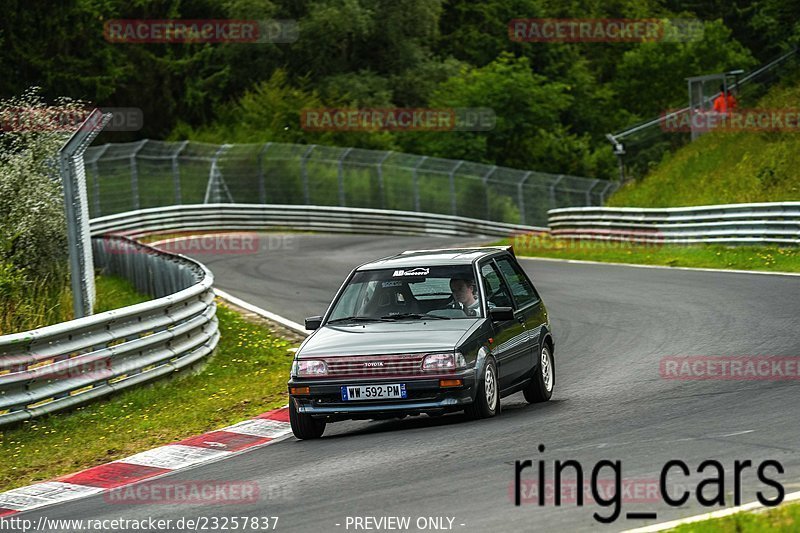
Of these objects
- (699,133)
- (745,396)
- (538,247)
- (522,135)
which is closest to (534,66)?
(522,135)

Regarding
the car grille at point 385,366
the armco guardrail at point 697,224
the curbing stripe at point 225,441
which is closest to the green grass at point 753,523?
the car grille at point 385,366

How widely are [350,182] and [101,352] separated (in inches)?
1443

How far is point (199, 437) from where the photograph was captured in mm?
11461

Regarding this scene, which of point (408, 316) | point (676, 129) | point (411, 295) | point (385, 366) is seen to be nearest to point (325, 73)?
point (676, 129)

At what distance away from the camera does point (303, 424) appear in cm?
1085

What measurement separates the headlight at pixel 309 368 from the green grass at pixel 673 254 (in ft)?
47.5

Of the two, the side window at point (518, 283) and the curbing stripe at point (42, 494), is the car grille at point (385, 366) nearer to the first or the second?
the side window at point (518, 283)

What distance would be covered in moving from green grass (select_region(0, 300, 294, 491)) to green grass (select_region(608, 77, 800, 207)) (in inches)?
767

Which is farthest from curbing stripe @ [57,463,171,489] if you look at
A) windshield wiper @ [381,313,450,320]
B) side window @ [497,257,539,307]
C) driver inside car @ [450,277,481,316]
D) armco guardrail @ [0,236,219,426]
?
side window @ [497,257,539,307]

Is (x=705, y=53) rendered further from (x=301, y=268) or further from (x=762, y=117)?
(x=301, y=268)

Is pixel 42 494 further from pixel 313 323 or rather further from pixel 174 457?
pixel 313 323

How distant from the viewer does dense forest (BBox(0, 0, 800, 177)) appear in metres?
58.8

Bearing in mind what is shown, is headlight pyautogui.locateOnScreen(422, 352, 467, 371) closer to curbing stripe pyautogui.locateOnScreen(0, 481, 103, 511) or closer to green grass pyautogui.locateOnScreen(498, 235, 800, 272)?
curbing stripe pyautogui.locateOnScreen(0, 481, 103, 511)

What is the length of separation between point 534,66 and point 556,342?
2468 inches
